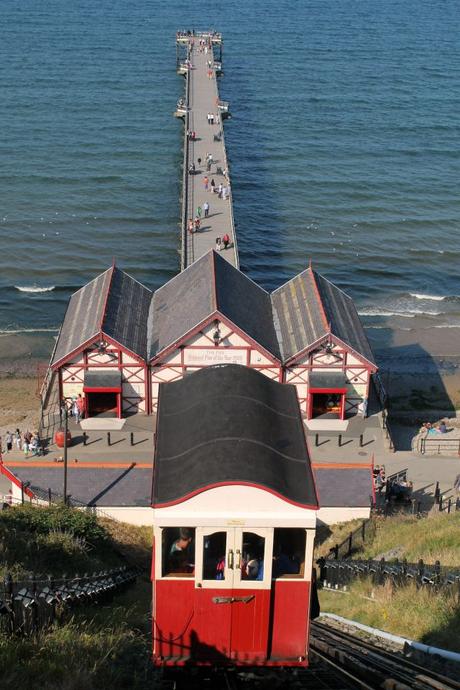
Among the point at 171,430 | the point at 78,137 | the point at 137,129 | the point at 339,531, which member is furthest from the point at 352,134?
the point at 171,430

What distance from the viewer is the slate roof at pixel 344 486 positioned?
3128cm

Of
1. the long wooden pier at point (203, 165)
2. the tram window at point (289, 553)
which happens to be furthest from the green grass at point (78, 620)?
the long wooden pier at point (203, 165)

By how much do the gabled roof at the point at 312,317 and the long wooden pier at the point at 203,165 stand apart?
9832mm

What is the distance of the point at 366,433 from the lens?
3769 centimetres

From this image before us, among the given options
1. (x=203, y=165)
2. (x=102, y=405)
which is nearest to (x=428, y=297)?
(x=203, y=165)

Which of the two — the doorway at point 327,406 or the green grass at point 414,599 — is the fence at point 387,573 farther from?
the doorway at point 327,406

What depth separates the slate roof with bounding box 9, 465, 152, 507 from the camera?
31.3 metres

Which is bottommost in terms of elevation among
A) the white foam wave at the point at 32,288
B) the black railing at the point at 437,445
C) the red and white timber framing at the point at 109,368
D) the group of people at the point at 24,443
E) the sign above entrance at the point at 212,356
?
Answer: the group of people at the point at 24,443

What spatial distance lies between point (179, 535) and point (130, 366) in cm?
2103

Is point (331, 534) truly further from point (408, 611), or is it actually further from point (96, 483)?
point (408, 611)

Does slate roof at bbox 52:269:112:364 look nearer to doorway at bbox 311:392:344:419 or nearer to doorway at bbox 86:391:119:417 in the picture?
doorway at bbox 86:391:119:417

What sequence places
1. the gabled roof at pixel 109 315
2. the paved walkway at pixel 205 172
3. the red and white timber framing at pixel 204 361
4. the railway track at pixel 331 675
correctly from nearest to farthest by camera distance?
1. the railway track at pixel 331 675
2. the red and white timber framing at pixel 204 361
3. the gabled roof at pixel 109 315
4. the paved walkway at pixel 205 172

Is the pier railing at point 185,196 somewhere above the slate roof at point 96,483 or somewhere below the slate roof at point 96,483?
above

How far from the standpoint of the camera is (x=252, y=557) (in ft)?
53.1
